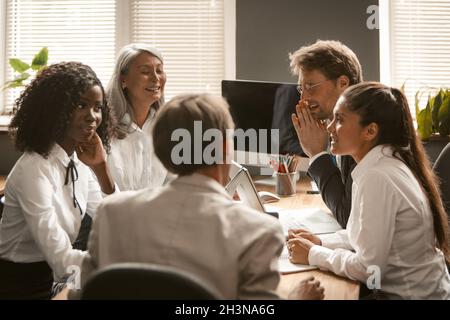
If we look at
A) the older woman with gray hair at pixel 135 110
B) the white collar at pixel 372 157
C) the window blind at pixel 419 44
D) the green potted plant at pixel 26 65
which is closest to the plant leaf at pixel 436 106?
the window blind at pixel 419 44

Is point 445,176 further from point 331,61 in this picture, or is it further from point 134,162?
point 134,162

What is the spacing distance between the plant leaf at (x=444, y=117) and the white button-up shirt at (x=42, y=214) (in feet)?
6.83

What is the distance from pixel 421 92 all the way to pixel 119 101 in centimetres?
187

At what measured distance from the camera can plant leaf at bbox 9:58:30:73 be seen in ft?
12.3

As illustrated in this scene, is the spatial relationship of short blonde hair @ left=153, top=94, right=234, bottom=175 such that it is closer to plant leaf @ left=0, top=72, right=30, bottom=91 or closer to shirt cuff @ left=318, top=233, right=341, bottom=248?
shirt cuff @ left=318, top=233, right=341, bottom=248

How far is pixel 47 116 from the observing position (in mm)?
2117

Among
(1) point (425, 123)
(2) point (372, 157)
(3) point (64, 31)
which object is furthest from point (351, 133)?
(3) point (64, 31)

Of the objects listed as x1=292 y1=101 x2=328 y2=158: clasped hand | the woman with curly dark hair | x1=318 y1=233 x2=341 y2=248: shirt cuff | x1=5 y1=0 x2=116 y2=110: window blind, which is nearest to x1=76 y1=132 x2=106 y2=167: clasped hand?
the woman with curly dark hair

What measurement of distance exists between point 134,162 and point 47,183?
2.88 ft

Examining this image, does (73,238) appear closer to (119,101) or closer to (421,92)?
(119,101)

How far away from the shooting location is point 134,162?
2.85 m

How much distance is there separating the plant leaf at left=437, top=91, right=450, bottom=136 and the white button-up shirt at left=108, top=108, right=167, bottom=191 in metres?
1.56

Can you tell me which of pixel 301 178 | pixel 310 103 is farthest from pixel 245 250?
pixel 301 178

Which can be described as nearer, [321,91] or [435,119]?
[321,91]
